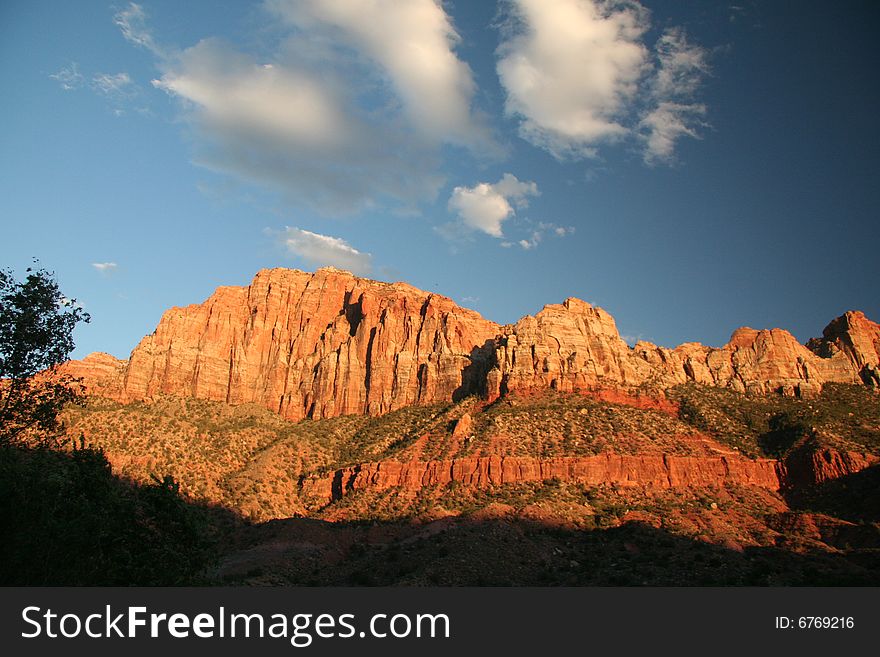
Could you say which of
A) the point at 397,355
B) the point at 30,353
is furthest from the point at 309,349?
the point at 30,353

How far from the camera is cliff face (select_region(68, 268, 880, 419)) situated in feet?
376

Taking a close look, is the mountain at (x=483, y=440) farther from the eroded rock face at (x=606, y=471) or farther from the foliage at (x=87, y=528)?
the foliage at (x=87, y=528)

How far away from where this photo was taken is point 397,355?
133m

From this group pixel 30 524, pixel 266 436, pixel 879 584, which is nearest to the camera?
pixel 30 524

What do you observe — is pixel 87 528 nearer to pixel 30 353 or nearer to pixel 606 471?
pixel 30 353

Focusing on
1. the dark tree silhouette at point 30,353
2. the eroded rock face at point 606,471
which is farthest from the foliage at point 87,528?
the eroded rock face at point 606,471

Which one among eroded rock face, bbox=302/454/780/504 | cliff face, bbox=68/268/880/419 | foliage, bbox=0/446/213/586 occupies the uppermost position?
cliff face, bbox=68/268/880/419

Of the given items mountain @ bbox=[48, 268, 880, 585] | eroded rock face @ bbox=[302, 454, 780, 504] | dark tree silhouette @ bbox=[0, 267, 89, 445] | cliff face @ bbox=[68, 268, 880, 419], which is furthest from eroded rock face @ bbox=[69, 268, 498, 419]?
dark tree silhouette @ bbox=[0, 267, 89, 445]

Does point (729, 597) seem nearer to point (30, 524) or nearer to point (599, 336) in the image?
point (30, 524)

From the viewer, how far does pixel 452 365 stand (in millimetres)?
126500

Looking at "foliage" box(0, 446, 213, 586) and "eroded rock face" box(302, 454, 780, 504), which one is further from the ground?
"eroded rock face" box(302, 454, 780, 504)

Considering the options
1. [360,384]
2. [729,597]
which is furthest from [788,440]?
[360,384]

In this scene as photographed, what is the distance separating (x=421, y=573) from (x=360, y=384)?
78.2 meters

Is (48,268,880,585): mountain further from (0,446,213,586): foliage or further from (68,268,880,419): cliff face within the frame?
(0,446,213,586): foliage
